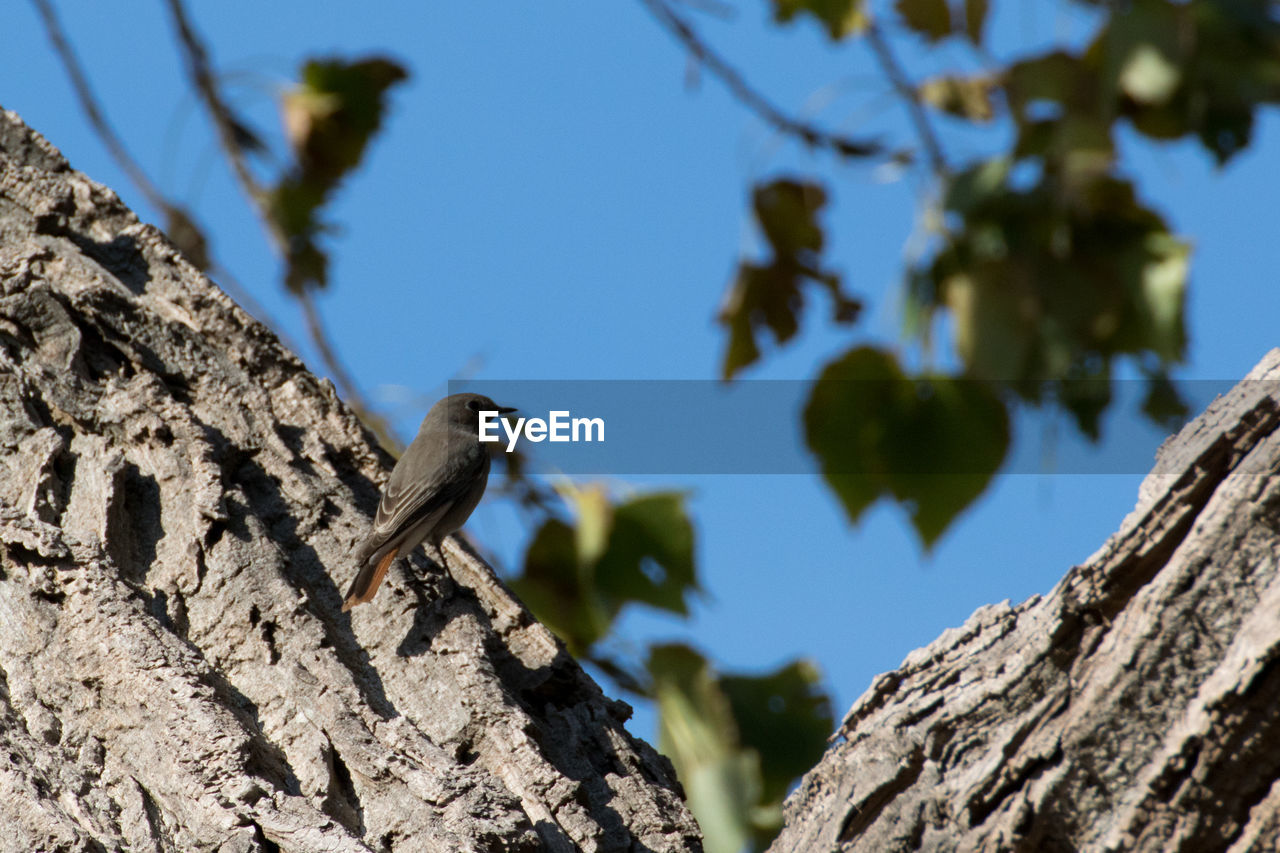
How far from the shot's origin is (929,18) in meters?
3.00

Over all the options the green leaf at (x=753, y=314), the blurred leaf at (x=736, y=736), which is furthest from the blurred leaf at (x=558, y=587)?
the green leaf at (x=753, y=314)

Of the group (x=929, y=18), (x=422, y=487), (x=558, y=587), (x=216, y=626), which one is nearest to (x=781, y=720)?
(x=558, y=587)

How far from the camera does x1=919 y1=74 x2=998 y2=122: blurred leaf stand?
2.94m

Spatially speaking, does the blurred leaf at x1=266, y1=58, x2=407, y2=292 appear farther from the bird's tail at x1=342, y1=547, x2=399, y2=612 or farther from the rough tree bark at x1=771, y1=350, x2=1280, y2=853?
the rough tree bark at x1=771, y1=350, x2=1280, y2=853

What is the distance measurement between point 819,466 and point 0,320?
221 centimetres

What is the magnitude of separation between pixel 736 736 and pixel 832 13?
5.58 ft

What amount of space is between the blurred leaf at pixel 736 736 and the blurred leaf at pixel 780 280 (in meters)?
0.75

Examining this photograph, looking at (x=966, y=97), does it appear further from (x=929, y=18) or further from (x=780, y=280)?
(x=780, y=280)

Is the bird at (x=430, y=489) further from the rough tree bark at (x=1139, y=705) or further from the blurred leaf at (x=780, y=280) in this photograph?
the rough tree bark at (x=1139, y=705)

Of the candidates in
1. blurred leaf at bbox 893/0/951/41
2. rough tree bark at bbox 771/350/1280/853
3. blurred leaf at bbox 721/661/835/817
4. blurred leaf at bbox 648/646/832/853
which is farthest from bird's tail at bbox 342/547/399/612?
blurred leaf at bbox 893/0/951/41

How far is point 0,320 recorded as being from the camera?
130 inches

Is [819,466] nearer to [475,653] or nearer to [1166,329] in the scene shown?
[1166,329]

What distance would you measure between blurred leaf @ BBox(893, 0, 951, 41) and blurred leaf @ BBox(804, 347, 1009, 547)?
820 mm

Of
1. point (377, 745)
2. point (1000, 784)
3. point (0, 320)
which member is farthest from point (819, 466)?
point (0, 320)
